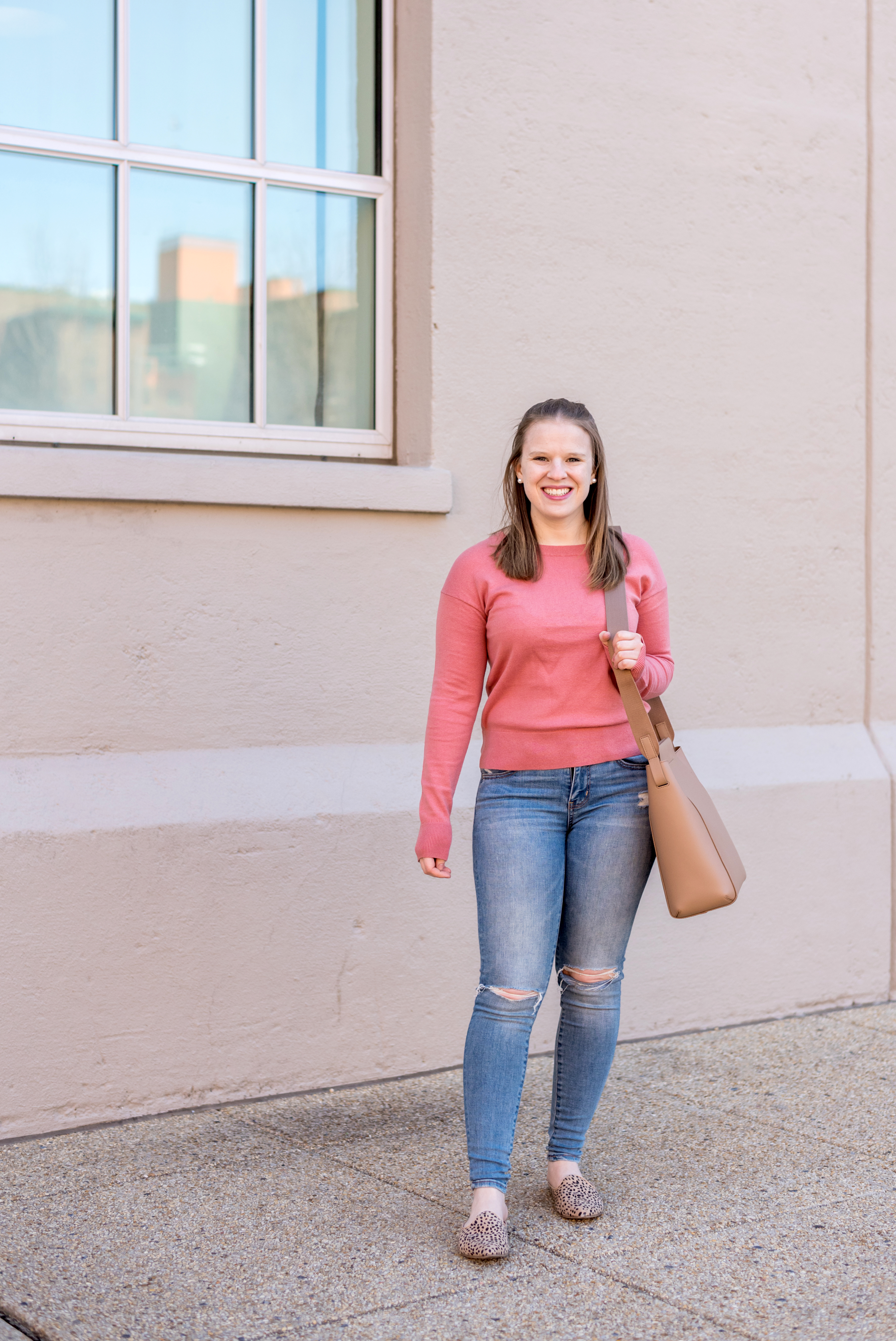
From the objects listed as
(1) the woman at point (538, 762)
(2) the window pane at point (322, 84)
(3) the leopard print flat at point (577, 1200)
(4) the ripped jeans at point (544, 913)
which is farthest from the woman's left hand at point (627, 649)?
(2) the window pane at point (322, 84)

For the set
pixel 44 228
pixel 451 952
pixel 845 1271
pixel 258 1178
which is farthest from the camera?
pixel 451 952

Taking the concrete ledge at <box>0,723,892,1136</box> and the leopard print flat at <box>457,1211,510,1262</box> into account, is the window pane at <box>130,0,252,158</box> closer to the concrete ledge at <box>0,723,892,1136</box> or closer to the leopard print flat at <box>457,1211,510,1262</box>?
the concrete ledge at <box>0,723,892,1136</box>

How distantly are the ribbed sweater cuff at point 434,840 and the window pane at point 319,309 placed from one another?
184 cm

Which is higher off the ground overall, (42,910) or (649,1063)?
(42,910)

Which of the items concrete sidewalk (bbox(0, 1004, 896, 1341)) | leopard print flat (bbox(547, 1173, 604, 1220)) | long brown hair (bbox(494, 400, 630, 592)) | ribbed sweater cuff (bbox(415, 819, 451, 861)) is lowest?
concrete sidewalk (bbox(0, 1004, 896, 1341))

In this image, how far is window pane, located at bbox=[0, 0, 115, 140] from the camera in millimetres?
4148

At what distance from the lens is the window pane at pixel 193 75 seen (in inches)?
171

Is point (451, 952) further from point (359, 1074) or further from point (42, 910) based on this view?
point (42, 910)

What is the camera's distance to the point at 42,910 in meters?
3.94

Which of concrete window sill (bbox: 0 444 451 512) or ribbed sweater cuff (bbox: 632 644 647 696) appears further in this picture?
concrete window sill (bbox: 0 444 451 512)

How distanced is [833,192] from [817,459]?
98 cm

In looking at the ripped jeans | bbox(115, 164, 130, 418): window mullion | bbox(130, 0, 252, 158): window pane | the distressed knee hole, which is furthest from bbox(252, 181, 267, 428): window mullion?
the distressed knee hole

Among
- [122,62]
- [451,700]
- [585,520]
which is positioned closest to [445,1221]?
[451,700]

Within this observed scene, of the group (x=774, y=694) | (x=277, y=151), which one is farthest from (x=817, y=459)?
(x=277, y=151)
